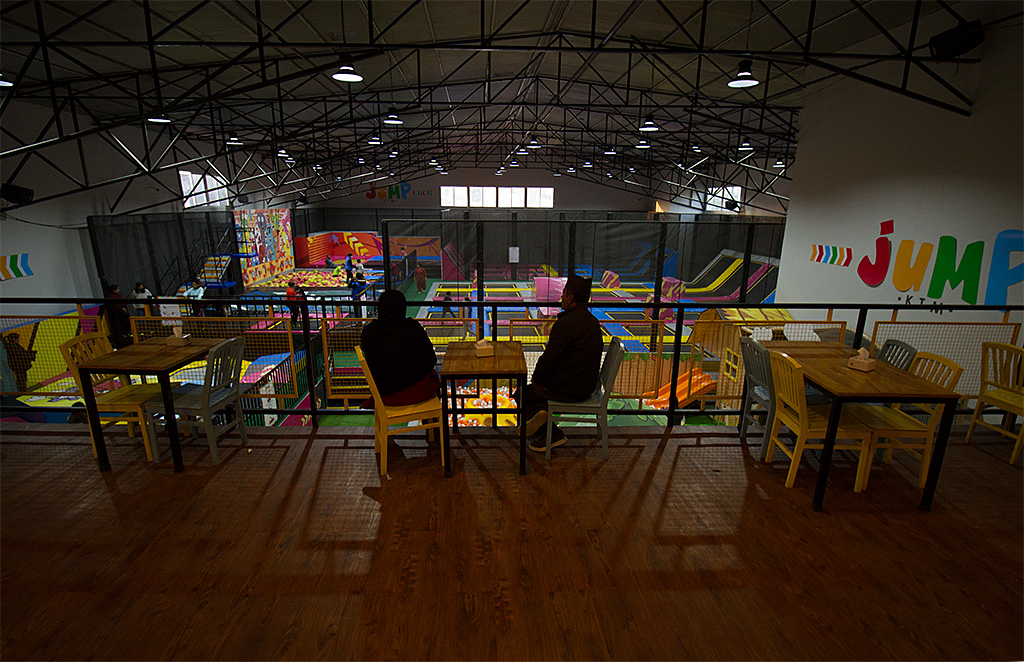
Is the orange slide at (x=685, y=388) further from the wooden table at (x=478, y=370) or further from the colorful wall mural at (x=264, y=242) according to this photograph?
the colorful wall mural at (x=264, y=242)

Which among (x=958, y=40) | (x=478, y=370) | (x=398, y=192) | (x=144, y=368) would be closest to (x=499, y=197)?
(x=398, y=192)

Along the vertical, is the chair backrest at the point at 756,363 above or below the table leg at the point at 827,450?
above

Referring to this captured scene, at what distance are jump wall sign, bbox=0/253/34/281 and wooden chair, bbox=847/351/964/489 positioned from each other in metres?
11.6

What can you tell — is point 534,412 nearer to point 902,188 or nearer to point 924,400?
point 924,400

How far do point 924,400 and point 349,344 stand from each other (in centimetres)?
A: 374

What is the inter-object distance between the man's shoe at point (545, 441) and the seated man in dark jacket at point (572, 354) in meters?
0.33

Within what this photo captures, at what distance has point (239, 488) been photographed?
2793 millimetres

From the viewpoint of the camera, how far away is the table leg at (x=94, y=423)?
2858 millimetres

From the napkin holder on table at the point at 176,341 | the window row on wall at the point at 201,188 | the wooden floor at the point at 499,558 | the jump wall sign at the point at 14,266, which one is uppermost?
the window row on wall at the point at 201,188

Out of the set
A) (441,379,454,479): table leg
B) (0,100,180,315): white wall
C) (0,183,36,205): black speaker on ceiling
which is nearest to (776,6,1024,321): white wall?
(441,379,454,479): table leg

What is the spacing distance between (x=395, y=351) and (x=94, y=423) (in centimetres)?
190

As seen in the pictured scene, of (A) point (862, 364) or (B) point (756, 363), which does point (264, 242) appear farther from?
(A) point (862, 364)

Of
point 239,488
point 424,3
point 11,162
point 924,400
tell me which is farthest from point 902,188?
point 11,162

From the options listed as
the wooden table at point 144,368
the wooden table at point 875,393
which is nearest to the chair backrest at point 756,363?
the wooden table at point 875,393
